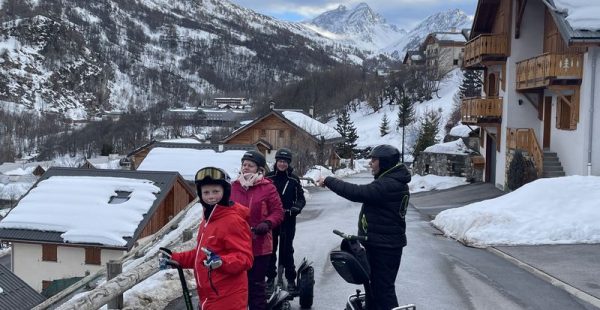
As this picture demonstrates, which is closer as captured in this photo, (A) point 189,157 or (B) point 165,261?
(B) point 165,261

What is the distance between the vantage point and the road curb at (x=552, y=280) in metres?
8.06

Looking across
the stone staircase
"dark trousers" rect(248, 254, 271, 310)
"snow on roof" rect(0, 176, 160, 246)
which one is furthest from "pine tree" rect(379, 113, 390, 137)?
"dark trousers" rect(248, 254, 271, 310)

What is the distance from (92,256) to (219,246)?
→ 69.5ft

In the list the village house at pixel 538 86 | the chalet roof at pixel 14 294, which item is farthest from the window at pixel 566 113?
the chalet roof at pixel 14 294

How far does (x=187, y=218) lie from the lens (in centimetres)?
1527

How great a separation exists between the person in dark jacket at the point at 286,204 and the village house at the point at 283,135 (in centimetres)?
4176

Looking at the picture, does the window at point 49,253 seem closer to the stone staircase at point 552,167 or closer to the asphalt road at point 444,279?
the asphalt road at point 444,279

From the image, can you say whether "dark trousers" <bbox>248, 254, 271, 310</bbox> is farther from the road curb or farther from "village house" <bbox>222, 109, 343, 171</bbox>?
"village house" <bbox>222, 109, 343, 171</bbox>

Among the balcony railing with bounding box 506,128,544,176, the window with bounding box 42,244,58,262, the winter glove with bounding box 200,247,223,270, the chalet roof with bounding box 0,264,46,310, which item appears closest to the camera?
the winter glove with bounding box 200,247,223,270

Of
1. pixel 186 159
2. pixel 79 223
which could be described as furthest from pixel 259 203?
pixel 186 159

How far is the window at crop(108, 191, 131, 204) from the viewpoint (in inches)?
1021

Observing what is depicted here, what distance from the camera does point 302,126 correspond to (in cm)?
5191

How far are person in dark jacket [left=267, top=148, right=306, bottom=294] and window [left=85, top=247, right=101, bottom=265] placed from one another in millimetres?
18002

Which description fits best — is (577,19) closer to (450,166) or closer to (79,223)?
(450,166)
